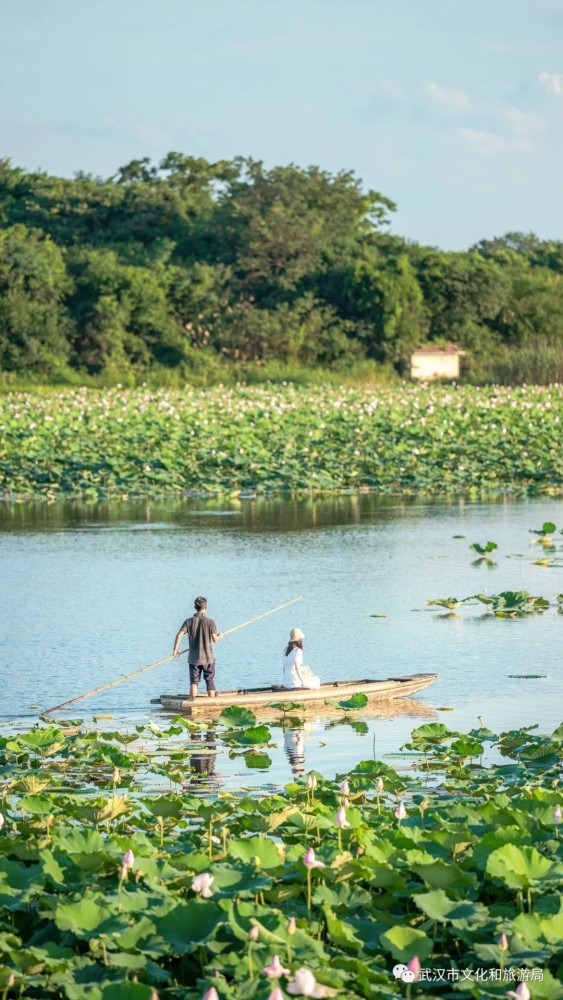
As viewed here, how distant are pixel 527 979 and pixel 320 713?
659cm

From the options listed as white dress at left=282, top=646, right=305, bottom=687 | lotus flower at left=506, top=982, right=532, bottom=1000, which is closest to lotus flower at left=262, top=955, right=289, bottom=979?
lotus flower at left=506, top=982, right=532, bottom=1000

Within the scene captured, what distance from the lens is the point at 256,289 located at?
51656 mm

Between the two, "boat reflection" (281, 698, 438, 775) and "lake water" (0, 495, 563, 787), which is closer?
"boat reflection" (281, 698, 438, 775)

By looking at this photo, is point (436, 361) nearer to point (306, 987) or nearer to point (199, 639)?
point (199, 639)

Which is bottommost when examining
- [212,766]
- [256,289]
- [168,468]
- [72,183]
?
[212,766]

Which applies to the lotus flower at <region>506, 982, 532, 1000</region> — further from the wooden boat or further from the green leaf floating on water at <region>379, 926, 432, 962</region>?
the wooden boat

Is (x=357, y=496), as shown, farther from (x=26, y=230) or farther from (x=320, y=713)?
(x=26, y=230)

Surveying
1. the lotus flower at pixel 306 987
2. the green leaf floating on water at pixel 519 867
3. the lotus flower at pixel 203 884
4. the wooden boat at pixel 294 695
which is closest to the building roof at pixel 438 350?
the wooden boat at pixel 294 695

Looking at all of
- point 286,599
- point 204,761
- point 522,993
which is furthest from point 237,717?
point 286,599

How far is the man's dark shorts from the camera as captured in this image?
12.4m

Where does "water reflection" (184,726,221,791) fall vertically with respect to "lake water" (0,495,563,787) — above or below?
below

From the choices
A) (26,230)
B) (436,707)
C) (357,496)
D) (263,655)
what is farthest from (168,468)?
(26,230)

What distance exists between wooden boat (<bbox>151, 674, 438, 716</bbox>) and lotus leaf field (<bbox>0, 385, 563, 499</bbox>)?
1520cm

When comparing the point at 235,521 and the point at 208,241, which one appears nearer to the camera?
the point at 235,521
